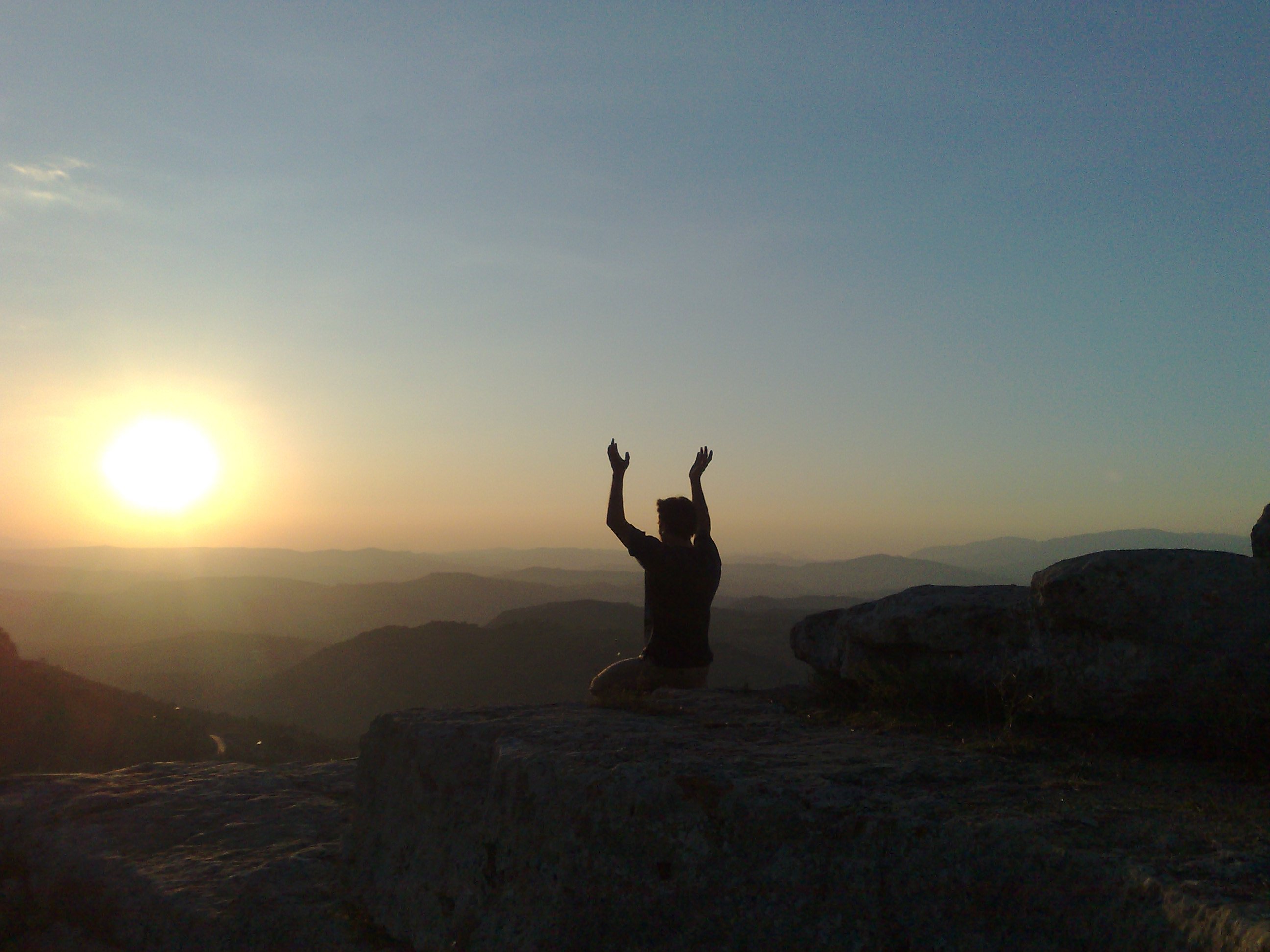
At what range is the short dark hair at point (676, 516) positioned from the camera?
5.51m

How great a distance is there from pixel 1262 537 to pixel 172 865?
20.6ft

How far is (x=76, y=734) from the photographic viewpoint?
16.2 m

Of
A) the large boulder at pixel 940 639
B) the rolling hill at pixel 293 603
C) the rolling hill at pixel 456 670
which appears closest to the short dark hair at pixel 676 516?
the large boulder at pixel 940 639

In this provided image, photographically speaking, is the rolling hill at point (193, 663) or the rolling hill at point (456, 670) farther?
the rolling hill at point (193, 663)

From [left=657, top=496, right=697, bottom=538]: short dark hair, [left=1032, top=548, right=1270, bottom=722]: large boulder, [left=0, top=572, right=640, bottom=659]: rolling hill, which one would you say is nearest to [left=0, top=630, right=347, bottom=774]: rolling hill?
[left=657, top=496, right=697, bottom=538]: short dark hair

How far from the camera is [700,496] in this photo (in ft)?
19.2

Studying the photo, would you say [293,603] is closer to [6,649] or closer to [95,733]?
[6,649]

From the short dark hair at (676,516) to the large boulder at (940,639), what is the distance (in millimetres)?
1244

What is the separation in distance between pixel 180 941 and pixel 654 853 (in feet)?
9.52

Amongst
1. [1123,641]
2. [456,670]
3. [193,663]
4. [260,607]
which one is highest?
[1123,641]

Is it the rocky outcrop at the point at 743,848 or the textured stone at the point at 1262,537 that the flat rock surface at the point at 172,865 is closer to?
the rocky outcrop at the point at 743,848

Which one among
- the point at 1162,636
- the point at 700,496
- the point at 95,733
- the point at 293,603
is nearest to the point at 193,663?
the point at 95,733

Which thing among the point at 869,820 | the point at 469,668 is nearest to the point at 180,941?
the point at 869,820

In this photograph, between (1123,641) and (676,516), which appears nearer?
(1123,641)
